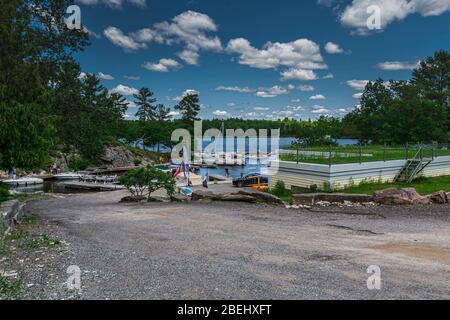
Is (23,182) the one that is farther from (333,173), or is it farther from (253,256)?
(253,256)

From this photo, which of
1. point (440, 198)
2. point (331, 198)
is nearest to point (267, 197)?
point (331, 198)

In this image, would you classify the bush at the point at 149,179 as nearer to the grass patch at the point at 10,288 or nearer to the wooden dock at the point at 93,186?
the grass patch at the point at 10,288

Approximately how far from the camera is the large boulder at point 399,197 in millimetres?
13008

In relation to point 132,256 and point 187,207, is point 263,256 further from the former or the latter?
point 187,207

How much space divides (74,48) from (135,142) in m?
67.8

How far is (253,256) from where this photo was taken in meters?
6.88

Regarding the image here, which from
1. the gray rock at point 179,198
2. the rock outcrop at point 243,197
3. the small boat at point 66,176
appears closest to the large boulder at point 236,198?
the rock outcrop at point 243,197

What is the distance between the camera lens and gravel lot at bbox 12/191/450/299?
5051 millimetres

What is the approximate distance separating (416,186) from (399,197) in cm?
508

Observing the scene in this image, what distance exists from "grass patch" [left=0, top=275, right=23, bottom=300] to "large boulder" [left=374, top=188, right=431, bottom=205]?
11.9 meters

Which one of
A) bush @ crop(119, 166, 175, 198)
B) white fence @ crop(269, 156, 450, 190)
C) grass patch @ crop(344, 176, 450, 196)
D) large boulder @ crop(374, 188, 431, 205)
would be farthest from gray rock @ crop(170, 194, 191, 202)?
large boulder @ crop(374, 188, 431, 205)
